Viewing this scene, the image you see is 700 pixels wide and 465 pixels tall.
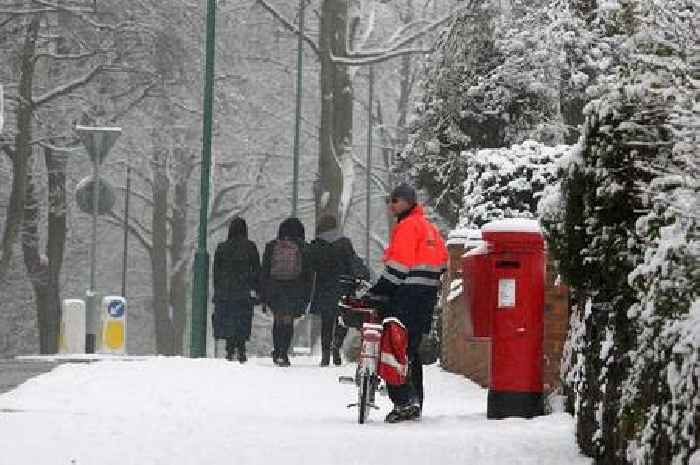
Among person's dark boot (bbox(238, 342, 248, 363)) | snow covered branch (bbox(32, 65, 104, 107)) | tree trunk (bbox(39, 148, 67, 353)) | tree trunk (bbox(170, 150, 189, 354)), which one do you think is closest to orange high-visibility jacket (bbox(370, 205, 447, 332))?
person's dark boot (bbox(238, 342, 248, 363))

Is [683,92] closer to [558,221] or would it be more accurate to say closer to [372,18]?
[558,221]

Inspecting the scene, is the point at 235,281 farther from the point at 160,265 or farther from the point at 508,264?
the point at 160,265

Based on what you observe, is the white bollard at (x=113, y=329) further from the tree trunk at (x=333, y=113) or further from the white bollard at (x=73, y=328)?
the tree trunk at (x=333, y=113)

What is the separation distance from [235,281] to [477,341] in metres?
9.09

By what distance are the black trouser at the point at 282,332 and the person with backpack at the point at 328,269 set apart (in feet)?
1.27

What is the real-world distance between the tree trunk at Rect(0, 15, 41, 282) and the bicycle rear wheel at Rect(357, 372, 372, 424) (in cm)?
2354

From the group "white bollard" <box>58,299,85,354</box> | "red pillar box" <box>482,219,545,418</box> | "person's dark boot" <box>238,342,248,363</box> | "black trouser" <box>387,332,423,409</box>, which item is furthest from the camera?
"white bollard" <box>58,299,85,354</box>

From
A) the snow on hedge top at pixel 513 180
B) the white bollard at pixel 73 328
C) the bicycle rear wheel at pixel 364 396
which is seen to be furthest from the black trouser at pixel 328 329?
the bicycle rear wheel at pixel 364 396

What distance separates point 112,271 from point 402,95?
15.2m

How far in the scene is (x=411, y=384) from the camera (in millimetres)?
13719

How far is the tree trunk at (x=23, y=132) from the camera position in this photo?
36156 mm

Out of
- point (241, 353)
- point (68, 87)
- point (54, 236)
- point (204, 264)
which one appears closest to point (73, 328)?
point (204, 264)

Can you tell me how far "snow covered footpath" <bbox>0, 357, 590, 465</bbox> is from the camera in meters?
10.5

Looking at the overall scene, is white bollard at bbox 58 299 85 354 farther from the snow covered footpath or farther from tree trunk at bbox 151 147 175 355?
tree trunk at bbox 151 147 175 355
